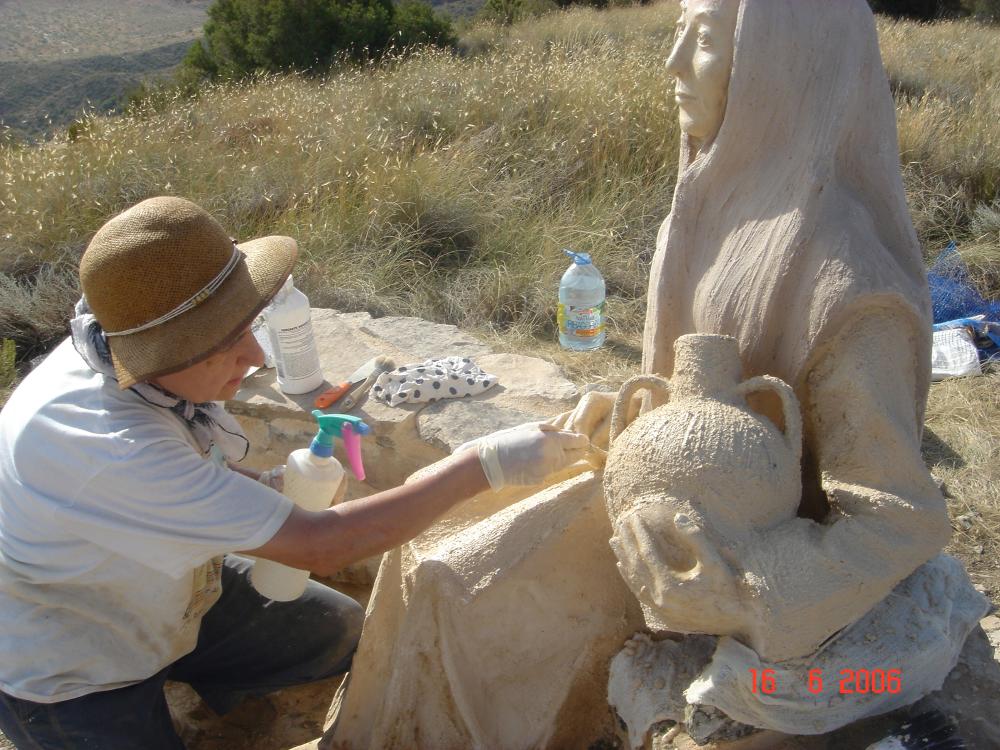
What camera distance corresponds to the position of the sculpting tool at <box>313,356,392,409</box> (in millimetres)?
3047

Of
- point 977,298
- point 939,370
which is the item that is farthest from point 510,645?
point 977,298

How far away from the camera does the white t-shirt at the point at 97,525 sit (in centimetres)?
165

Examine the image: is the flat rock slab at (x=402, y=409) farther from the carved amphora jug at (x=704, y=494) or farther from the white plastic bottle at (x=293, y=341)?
the carved amphora jug at (x=704, y=494)

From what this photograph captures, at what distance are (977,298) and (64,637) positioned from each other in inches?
188

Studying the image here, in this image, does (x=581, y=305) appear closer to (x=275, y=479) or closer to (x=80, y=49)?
(x=275, y=479)

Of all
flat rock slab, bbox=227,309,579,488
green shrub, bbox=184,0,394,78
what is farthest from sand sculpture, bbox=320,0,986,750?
green shrub, bbox=184,0,394,78

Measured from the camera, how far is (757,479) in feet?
4.60

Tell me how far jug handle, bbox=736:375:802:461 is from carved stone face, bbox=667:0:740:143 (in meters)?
0.55

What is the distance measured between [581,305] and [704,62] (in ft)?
9.72

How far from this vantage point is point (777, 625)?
1.35m

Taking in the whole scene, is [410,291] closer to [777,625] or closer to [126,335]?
[126,335]

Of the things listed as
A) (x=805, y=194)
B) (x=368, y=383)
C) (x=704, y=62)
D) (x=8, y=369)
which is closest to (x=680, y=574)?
(x=805, y=194)

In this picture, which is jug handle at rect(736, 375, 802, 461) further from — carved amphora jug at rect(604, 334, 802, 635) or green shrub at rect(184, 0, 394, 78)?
green shrub at rect(184, 0, 394, 78)
